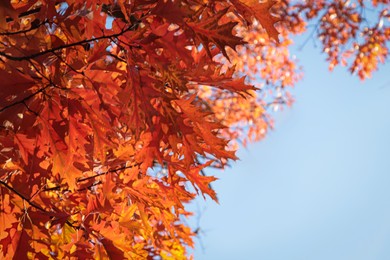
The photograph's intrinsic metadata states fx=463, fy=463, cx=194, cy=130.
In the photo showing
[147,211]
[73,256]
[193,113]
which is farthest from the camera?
[147,211]

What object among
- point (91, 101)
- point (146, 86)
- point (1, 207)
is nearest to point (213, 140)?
point (146, 86)

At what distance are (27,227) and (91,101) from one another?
1.89 feet

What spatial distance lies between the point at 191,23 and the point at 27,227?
3.37ft

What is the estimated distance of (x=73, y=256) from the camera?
6.49 ft

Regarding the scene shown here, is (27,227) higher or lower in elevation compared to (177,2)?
lower

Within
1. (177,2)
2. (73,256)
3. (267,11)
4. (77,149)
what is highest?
(267,11)

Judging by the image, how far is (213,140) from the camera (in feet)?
5.68

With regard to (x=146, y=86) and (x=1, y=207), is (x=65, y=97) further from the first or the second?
(x=1, y=207)

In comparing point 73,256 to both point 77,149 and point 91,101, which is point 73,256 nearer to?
point 77,149

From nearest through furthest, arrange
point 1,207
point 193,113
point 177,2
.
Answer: point 177,2, point 193,113, point 1,207

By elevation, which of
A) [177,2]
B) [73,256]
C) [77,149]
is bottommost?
[73,256]

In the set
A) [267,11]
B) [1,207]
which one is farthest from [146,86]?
[1,207]

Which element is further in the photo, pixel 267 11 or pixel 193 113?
pixel 267 11

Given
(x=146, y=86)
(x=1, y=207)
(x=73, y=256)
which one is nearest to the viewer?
(x=146, y=86)
